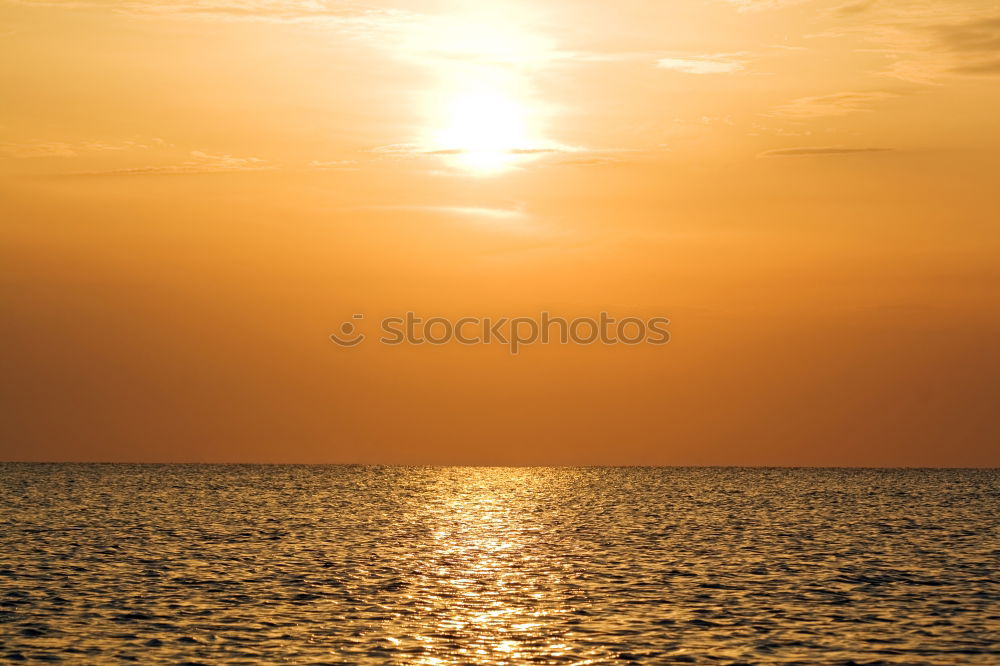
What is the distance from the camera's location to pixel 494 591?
56.2 metres

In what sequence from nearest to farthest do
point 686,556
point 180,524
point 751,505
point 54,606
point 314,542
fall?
point 54,606 < point 686,556 < point 314,542 < point 180,524 < point 751,505

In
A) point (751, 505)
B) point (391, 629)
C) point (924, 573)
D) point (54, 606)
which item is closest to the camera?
point (391, 629)

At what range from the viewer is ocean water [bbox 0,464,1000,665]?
41.9m

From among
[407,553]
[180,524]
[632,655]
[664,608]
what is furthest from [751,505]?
[632,655]

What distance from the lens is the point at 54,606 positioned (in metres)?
50.6

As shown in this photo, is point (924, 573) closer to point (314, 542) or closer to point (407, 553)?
point (407, 553)

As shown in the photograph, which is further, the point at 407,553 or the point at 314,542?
the point at 314,542

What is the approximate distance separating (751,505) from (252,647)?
387 ft

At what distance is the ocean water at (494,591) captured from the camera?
138ft

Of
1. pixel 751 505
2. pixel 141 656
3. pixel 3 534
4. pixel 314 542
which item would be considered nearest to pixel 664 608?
pixel 141 656

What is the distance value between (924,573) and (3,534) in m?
59.0

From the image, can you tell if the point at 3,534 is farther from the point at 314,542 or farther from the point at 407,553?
the point at 407,553

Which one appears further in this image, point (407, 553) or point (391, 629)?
point (407, 553)

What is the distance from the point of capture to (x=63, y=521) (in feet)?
349
